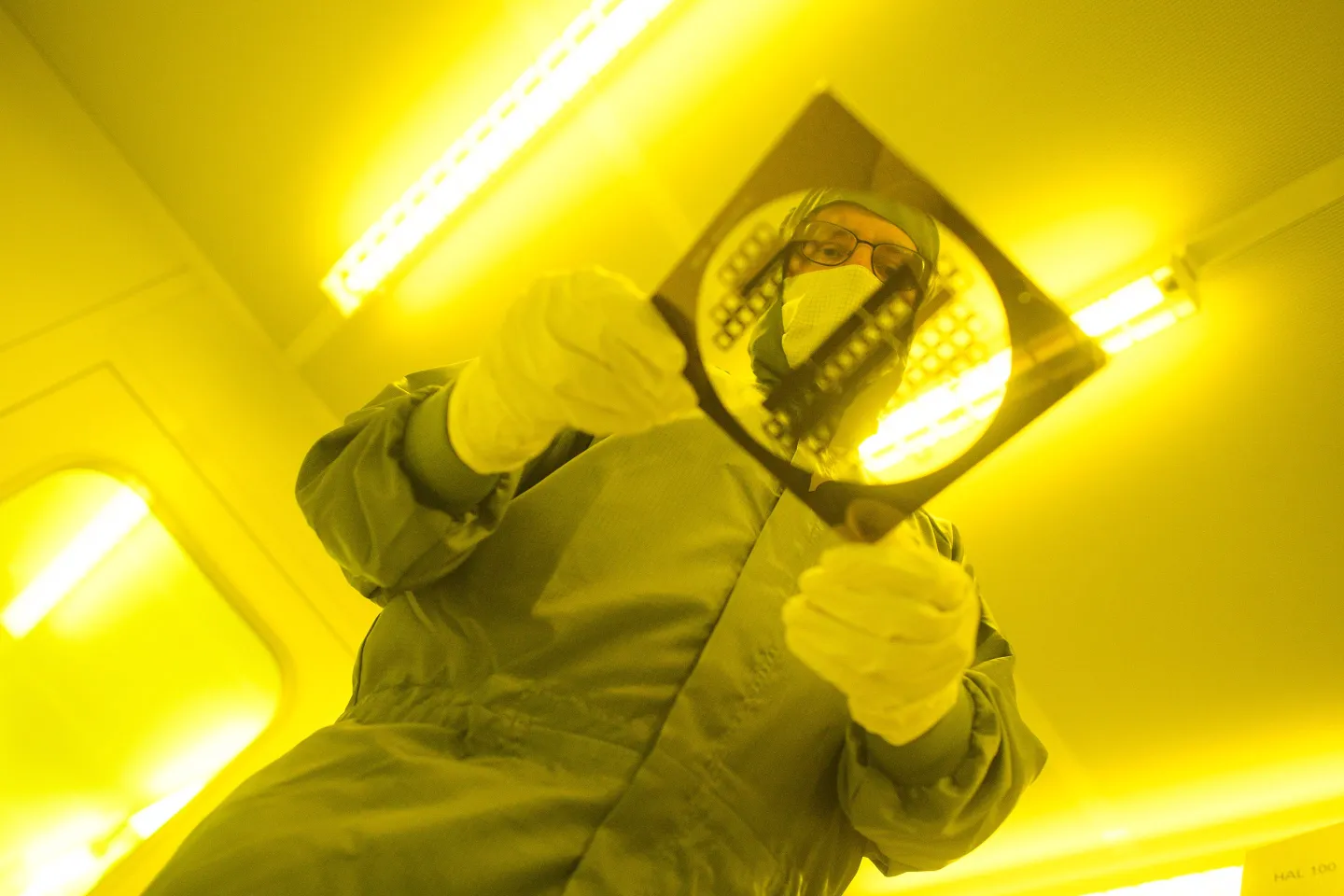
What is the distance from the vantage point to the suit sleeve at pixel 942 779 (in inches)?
36.2

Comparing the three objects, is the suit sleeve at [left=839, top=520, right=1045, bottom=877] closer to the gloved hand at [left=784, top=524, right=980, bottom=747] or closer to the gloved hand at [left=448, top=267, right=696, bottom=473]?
the gloved hand at [left=784, top=524, right=980, bottom=747]

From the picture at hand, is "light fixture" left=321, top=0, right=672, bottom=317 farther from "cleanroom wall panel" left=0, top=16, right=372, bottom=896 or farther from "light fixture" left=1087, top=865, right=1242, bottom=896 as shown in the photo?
"light fixture" left=1087, top=865, right=1242, bottom=896

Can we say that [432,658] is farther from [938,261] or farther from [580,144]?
[580,144]

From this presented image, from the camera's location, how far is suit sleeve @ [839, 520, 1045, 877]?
3.01 ft

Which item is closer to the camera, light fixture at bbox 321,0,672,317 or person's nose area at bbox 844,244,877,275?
person's nose area at bbox 844,244,877,275

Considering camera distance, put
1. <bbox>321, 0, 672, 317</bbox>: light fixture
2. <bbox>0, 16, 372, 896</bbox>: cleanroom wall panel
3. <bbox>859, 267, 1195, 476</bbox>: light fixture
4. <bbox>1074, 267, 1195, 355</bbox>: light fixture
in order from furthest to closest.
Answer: <bbox>0, 16, 372, 896</bbox>: cleanroom wall panel → <bbox>321, 0, 672, 317</bbox>: light fixture → <bbox>1074, 267, 1195, 355</bbox>: light fixture → <bbox>859, 267, 1195, 476</bbox>: light fixture

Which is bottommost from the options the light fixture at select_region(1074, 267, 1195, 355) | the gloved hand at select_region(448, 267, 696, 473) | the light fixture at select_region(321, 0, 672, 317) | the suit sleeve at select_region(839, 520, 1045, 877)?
the suit sleeve at select_region(839, 520, 1045, 877)

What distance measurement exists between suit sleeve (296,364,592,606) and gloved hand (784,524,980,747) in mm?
362

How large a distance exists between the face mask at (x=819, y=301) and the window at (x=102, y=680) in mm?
1774

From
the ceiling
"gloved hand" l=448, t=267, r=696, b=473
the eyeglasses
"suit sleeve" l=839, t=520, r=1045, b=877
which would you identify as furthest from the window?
the eyeglasses

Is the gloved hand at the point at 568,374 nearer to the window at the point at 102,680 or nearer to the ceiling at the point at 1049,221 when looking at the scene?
the ceiling at the point at 1049,221

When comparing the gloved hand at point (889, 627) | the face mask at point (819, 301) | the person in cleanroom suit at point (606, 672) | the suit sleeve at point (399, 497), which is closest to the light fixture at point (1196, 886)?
the person in cleanroom suit at point (606, 672)

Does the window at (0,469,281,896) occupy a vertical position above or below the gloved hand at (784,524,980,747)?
above

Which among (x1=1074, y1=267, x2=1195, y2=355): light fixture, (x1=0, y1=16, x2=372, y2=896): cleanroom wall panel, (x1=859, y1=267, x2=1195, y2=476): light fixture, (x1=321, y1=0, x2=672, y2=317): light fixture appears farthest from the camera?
(x1=0, y1=16, x2=372, y2=896): cleanroom wall panel
